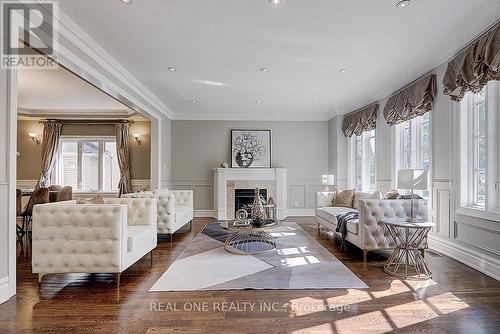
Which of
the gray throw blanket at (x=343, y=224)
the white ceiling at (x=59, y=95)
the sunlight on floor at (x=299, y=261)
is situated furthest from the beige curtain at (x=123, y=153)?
the gray throw blanket at (x=343, y=224)

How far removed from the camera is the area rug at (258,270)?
2963 mm

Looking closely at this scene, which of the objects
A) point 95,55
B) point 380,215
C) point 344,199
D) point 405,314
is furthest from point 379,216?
point 95,55

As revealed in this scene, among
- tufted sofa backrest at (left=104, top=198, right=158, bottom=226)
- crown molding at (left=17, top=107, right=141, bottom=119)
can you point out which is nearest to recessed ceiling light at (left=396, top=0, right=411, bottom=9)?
tufted sofa backrest at (left=104, top=198, right=158, bottom=226)

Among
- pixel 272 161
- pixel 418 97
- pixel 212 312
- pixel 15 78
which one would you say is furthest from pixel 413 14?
pixel 272 161

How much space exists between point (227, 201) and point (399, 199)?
438cm

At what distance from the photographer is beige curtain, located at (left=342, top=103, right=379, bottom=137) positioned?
6039mm

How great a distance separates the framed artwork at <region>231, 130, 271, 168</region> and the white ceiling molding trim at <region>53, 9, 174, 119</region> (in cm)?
259

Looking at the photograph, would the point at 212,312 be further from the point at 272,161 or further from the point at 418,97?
the point at 272,161

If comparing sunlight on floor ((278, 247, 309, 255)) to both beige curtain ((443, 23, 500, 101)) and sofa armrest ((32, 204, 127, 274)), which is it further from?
beige curtain ((443, 23, 500, 101))

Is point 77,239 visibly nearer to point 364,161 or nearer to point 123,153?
point 123,153

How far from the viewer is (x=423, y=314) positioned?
2.38 metres

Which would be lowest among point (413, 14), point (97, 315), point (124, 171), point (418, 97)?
point (97, 315)

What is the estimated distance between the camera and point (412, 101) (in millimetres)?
4602

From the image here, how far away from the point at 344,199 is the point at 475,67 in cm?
317
